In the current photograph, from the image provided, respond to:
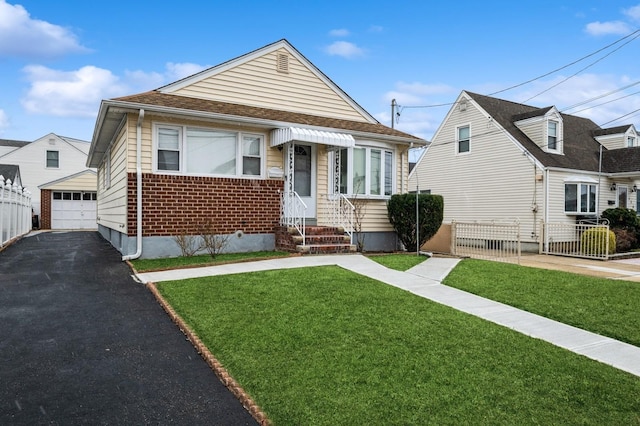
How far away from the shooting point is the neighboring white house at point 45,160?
33.1 metres

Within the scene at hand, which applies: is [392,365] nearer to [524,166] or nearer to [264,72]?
[264,72]

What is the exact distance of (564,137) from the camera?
22797 mm

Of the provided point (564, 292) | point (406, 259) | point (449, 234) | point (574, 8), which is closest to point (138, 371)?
point (564, 292)

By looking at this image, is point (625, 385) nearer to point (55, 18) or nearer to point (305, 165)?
point (305, 165)

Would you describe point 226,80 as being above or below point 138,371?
above

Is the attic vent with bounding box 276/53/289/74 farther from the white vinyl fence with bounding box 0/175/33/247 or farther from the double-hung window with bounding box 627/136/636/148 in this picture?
the double-hung window with bounding box 627/136/636/148

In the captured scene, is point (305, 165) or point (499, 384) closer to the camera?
point (499, 384)

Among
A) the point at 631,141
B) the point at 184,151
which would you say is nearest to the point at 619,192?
the point at 631,141

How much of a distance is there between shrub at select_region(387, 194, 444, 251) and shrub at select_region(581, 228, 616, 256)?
732 centimetres

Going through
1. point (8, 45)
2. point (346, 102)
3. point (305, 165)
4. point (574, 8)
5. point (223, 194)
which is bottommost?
point (223, 194)

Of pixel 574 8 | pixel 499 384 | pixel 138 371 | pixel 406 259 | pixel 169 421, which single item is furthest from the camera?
pixel 574 8

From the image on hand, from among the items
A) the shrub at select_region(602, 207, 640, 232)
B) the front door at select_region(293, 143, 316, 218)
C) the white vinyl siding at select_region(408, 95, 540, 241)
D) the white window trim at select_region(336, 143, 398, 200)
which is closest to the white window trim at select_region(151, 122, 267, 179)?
the front door at select_region(293, 143, 316, 218)

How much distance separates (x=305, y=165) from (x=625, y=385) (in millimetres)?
9847

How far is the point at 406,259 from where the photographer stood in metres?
11.0
